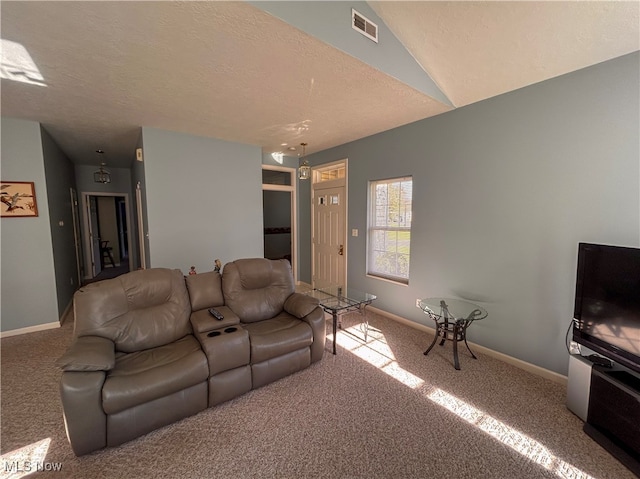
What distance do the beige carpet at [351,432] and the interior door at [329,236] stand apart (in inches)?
90.8

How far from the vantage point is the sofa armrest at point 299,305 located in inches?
105

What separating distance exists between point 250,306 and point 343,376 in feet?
3.68

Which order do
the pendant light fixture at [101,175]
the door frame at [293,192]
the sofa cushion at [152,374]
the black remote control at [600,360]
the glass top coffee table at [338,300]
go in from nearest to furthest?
the sofa cushion at [152,374], the black remote control at [600,360], the glass top coffee table at [338,300], the door frame at [293,192], the pendant light fixture at [101,175]

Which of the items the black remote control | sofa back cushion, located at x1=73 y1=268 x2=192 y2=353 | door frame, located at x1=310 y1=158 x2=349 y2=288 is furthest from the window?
sofa back cushion, located at x1=73 y1=268 x2=192 y2=353

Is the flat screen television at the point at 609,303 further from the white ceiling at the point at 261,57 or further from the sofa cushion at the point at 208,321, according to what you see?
the sofa cushion at the point at 208,321

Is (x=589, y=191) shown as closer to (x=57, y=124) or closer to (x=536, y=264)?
(x=536, y=264)

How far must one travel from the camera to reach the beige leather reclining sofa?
1.65 meters

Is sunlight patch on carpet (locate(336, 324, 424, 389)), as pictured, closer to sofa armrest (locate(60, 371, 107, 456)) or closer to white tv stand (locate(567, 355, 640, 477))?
white tv stand (locate(567, 355, 640, 477))

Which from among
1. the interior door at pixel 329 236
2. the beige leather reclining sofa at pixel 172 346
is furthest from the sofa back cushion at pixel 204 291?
the interior door at pixel 329 236

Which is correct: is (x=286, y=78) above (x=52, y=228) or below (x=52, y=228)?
above

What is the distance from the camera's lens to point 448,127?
3.11m

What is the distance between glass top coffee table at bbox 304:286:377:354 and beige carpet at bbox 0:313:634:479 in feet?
1.81

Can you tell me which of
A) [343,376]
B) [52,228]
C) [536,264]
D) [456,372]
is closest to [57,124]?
[52,228]

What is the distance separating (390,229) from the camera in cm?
391
